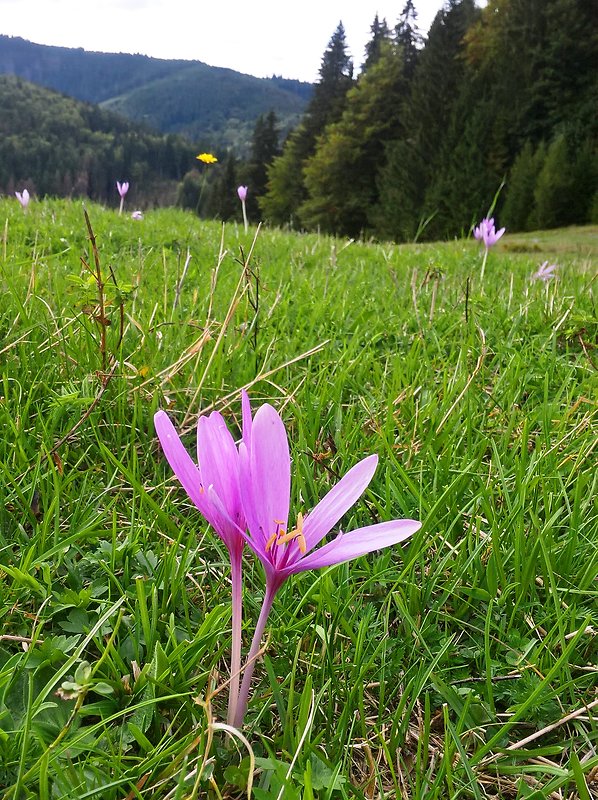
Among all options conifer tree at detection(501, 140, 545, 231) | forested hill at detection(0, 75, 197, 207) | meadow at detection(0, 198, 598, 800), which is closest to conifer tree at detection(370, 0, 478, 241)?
conifer tree at detection(501, 140, 545, 231)

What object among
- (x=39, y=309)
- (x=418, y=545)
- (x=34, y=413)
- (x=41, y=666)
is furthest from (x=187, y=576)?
(x=39, y=309)

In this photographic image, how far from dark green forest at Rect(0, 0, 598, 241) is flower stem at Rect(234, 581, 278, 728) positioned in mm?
26997

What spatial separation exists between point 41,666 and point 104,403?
0.79m

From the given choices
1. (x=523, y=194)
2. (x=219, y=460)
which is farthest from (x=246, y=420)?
(x=523, y=194)

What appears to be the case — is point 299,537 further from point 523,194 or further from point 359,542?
point 523,194

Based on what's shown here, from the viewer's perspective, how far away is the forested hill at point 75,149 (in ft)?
301

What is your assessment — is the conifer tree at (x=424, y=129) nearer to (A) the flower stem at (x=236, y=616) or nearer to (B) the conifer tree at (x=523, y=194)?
(B) the conifer tree at (x=523, y=194)

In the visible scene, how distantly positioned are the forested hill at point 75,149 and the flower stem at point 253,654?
89.5 meters

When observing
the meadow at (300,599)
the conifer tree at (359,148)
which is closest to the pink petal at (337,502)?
the meadow at (300,599)

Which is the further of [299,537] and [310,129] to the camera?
[310,129]

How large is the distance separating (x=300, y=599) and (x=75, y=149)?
11558 cm

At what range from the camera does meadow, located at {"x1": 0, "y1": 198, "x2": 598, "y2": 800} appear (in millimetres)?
809

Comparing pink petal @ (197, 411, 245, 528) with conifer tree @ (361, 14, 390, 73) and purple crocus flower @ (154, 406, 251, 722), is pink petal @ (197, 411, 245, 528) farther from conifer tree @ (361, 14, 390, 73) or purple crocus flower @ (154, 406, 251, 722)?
conifer tree @ (361, 14, 390, 73)

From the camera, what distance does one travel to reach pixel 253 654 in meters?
0.75
